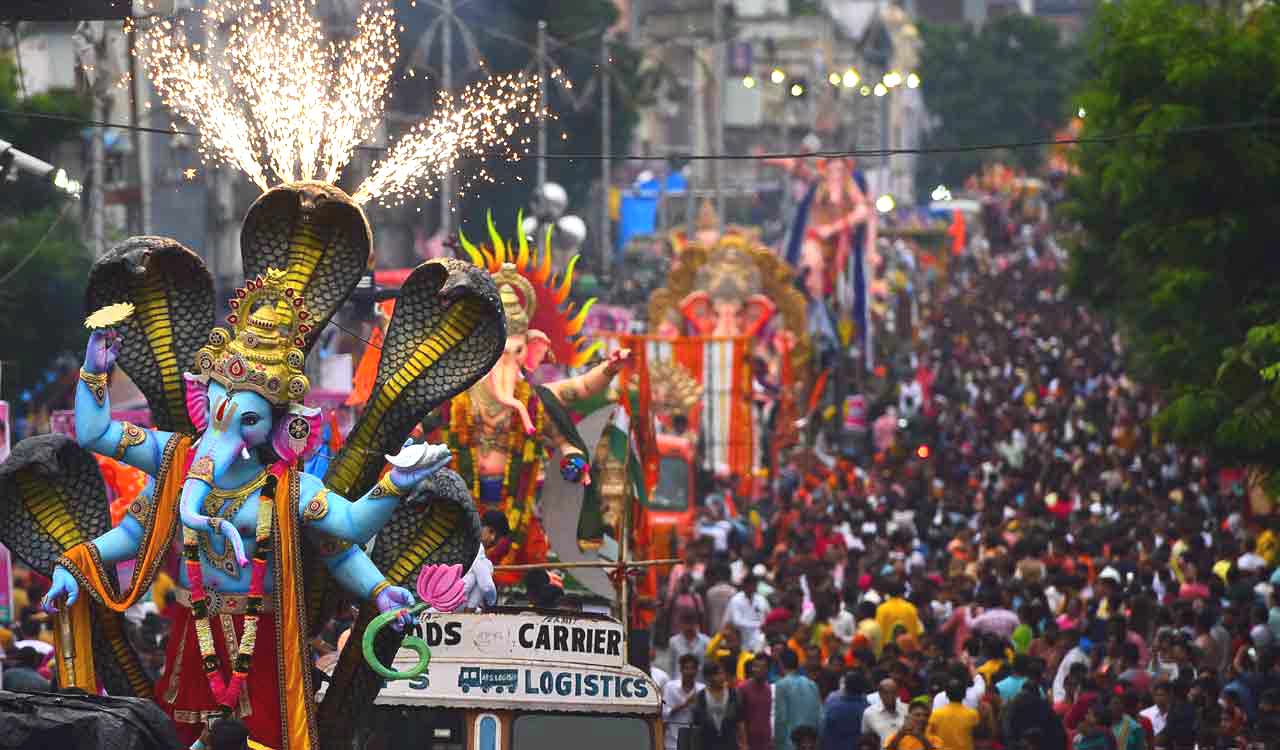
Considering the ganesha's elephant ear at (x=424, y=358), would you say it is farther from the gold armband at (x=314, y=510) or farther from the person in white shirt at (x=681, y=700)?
the person in white shirt at (x=681, y=700)

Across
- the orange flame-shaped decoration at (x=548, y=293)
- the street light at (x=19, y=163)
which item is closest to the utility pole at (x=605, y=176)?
the orange flame-shaped decoration at (x=548, y=293)

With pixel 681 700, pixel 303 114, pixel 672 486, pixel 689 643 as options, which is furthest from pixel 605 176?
pixel 303 114

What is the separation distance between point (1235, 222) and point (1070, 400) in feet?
65.9

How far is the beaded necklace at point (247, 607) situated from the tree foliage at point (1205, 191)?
9336mm

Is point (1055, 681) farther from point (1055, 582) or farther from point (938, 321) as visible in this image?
point (938, 321)

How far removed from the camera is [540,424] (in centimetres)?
2009

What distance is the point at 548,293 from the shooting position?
70.4 ft

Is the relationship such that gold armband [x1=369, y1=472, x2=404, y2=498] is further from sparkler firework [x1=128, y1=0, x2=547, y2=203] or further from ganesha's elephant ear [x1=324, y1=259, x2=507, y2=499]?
sparkler firework [x1=128, y1=0, x2=547, y2=203]

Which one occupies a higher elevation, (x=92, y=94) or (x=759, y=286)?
(x=92, y=94)

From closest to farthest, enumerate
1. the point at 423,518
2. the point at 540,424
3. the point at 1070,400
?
the point at 423,518, the point at 540,424, the point at 1070,400

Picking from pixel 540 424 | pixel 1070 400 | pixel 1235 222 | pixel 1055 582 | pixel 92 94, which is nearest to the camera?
pixel 540 424

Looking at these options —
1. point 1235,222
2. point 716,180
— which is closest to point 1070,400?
point 716,180

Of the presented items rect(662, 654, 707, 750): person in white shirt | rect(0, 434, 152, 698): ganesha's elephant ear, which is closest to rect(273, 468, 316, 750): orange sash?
rect(0, 434, 152, 698): ganesha's elephant ear

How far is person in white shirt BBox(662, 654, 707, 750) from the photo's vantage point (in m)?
16.9
